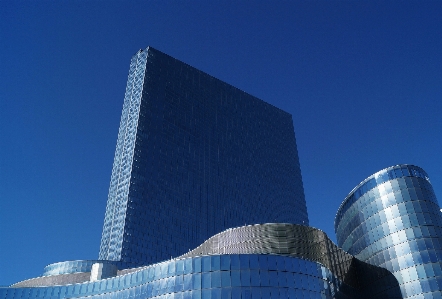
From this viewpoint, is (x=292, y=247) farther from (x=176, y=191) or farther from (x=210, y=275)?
(x=176, y=191)

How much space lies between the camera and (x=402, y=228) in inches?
3255

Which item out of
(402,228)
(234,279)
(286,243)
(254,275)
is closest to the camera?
(234,279)

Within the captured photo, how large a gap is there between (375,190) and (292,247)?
22.6m

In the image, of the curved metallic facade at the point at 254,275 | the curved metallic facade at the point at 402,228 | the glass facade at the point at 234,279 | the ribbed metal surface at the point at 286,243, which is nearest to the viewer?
the glass facade at the point at 234,279

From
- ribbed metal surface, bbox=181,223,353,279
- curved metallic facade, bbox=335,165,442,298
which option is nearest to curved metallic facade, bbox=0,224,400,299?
ribbed metal surface, bbox=181,223,353,279

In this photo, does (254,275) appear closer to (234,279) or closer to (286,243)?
(234,279)

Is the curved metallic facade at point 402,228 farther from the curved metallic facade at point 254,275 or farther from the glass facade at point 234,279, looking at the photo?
the glass facade at point 234,279

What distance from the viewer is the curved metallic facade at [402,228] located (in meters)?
77.1

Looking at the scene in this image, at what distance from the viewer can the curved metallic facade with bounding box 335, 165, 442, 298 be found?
253 ft

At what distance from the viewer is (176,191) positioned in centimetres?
18200

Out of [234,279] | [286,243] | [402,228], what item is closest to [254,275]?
[234,279]

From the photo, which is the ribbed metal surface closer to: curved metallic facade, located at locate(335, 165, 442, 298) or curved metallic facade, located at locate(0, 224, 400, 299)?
curved metallic facade, located at locate(0, 224, 400, 299)

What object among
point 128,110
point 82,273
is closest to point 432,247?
point 82,273

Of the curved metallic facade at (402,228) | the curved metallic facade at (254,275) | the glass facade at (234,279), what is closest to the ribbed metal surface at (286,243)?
the curved metallic facade at (254,275)
